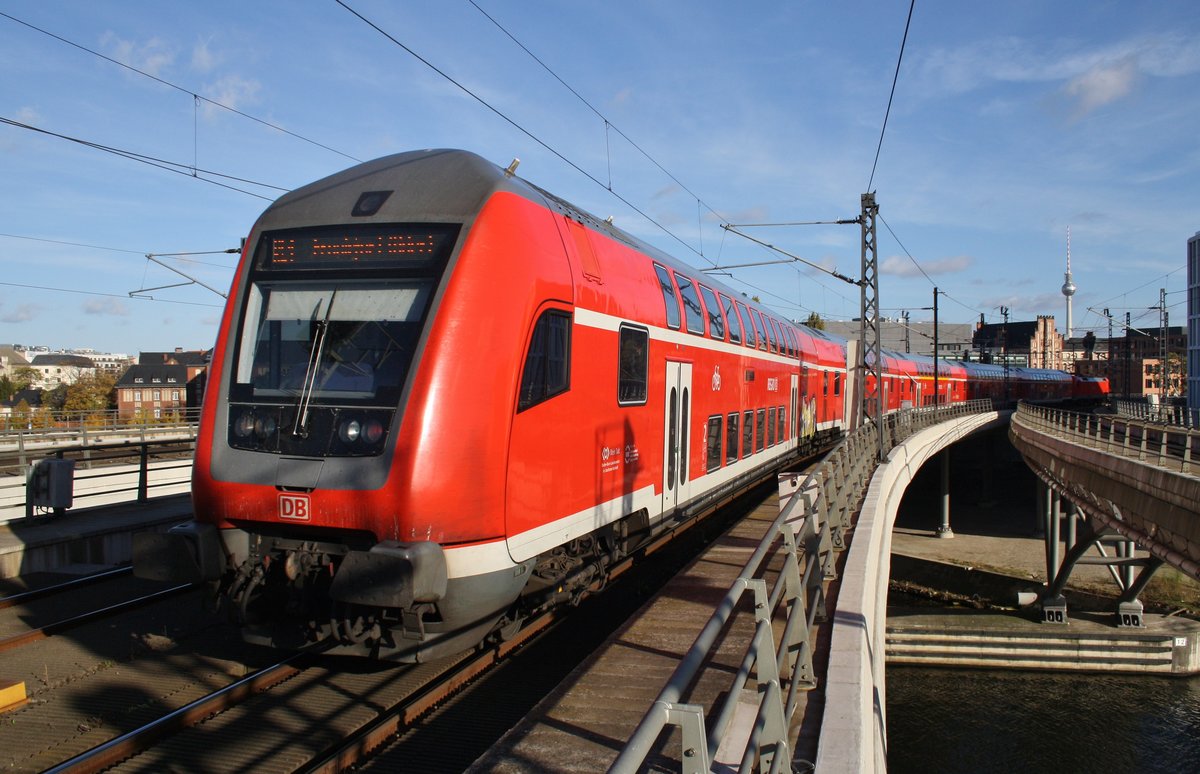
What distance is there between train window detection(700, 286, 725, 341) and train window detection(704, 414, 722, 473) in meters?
1.26

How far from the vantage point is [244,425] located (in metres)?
6.70

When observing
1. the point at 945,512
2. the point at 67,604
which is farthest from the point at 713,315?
the point at 945,512

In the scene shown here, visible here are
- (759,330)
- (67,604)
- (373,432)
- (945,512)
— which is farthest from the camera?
(945,512)

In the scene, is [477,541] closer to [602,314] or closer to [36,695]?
[602,314]

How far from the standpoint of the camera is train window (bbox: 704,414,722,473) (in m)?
12.3

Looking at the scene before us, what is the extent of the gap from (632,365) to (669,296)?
6.20 feet

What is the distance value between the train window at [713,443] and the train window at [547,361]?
504 centimetres

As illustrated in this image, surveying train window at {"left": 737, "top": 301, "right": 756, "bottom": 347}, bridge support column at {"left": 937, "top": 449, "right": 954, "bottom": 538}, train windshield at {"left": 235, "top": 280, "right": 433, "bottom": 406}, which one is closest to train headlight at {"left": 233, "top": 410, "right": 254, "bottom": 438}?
train windshield at {"left": 235, "top": 280, "right": 433, "bottom": 406}

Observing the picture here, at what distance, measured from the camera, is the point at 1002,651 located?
1134 inches

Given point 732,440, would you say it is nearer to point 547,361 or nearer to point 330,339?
point 547,361

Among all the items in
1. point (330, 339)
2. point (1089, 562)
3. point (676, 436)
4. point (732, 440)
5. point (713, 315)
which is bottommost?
point (1089, 562)

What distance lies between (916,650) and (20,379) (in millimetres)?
127427

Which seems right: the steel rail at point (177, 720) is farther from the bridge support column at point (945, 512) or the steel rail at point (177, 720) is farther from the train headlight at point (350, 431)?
the bridge support column at point (945, 512)

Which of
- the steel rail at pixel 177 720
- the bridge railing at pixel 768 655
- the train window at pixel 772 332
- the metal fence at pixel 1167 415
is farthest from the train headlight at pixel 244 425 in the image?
the metal fence at pixel 1167 415
